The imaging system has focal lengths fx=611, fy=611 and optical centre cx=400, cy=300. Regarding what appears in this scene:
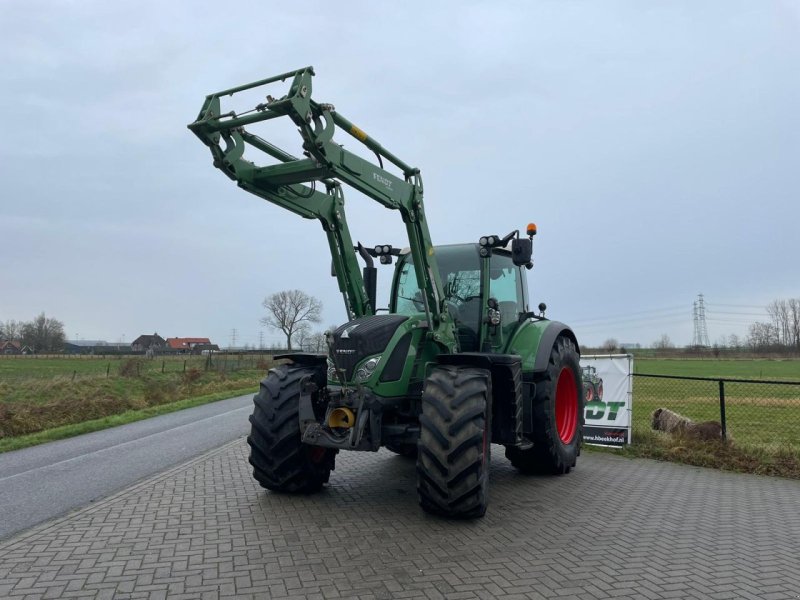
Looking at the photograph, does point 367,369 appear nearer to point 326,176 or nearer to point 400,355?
point 400,355

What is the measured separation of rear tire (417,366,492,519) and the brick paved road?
236mm

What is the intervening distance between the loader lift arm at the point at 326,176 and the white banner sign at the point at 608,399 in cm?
467

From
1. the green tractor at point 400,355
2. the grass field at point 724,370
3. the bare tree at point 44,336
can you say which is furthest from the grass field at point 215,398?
the bare tree at point 44,336

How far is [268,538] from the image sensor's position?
484 centimetres

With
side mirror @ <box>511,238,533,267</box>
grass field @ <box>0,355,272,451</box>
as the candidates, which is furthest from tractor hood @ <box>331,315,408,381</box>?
grass field @ <box>0,355,272,451</box>

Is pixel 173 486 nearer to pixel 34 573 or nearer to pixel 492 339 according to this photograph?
pixel 34 573

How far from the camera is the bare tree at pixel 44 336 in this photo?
80625 millimetres

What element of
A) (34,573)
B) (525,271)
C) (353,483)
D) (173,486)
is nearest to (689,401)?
(525,271)

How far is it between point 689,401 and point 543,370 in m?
14.2

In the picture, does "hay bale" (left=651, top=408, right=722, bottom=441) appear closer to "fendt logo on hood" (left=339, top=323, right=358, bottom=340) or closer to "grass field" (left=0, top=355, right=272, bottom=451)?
"fendt logo on hood" (left=339, top=323, right=358, bottom=340)

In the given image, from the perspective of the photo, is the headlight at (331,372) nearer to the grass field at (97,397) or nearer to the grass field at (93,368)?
the grass field at (97,397)

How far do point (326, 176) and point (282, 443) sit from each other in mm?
2600

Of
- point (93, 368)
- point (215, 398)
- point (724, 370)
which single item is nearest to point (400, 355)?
point (215, 398)

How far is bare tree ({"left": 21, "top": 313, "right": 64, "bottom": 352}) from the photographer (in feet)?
265
